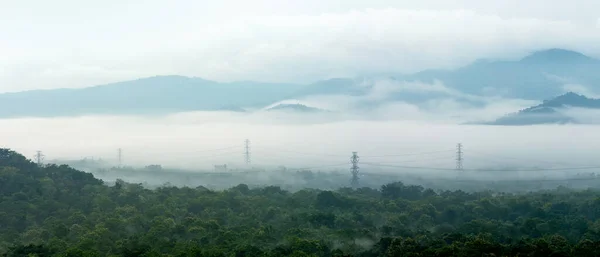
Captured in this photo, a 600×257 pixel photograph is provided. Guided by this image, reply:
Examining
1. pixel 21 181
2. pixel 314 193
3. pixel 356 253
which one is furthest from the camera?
pixel 314 193

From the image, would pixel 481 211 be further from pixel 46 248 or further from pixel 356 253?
pixel 46 248

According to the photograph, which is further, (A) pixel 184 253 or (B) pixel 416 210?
(B) pixel 416 210

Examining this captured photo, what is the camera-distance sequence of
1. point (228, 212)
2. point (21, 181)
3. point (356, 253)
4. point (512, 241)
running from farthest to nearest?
point (21, 181)
point (228, 212)
point (512, 241)
point (356, 253)

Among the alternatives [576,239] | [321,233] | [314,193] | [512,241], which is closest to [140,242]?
[321,233]

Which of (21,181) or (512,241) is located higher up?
(21,181)

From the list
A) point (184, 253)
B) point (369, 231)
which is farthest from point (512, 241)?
point (184, 253)

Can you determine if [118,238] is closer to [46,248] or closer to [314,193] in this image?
[46,248]
